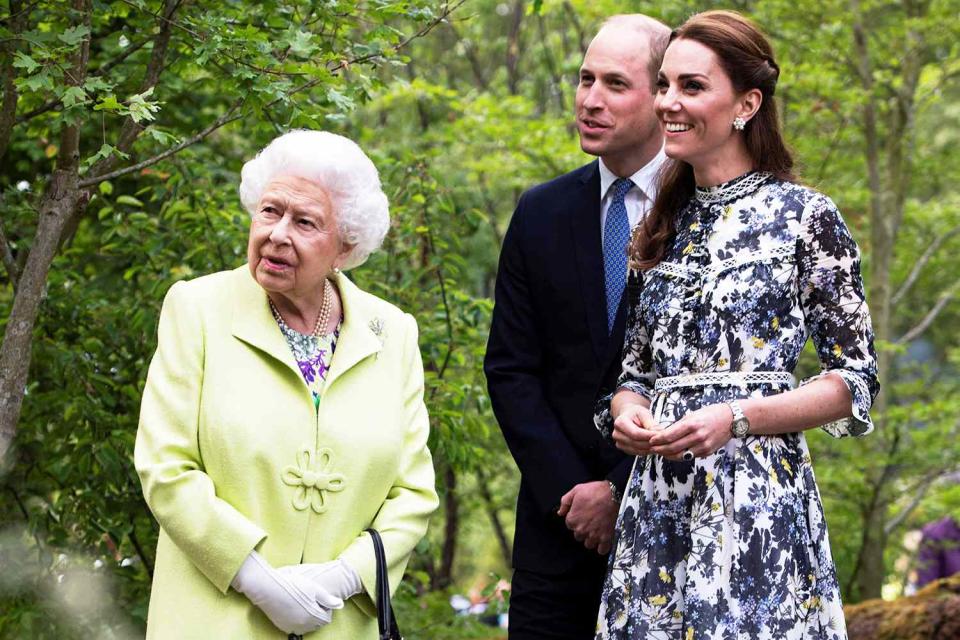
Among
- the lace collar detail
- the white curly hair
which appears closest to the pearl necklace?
the white curly hair

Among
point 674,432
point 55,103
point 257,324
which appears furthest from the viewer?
point 55,103

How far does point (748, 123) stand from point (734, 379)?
63 centimetres

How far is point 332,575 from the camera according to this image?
2.69 metres

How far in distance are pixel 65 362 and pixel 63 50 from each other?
1.25m

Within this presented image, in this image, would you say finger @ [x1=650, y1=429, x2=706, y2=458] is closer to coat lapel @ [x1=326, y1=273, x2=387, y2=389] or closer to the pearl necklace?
coat lapel @ [x1=326, y1=273, x2=387, y2=389]

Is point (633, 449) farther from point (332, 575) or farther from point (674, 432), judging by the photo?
point (332, 575)

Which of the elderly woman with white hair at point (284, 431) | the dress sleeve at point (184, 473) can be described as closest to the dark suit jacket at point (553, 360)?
the elderly woman with white hair at point (284, 431)

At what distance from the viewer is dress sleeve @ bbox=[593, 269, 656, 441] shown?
2996 millimetres

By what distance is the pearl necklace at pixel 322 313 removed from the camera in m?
2.87

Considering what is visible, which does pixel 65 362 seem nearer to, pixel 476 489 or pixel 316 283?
pixel 316 283

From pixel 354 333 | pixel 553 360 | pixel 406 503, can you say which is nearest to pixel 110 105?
pixel 354 333

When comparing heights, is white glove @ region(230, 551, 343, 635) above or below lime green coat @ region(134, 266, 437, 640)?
below

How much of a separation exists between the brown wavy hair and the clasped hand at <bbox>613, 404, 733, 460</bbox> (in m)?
0.47

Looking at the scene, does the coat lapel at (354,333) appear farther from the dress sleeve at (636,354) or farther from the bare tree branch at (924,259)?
the bare tree branch at (924,259)
